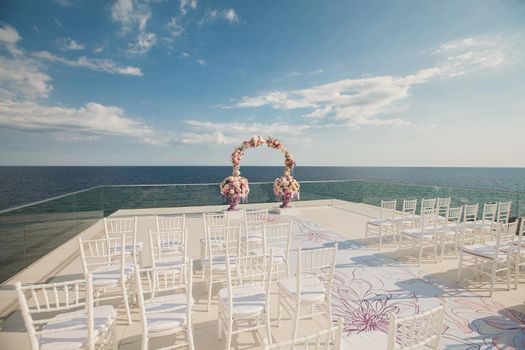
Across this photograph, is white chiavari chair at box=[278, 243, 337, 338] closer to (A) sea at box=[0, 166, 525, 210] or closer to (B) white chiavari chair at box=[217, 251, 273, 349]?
(B) white chiavari chair at box=[217, 251, 273, 349]

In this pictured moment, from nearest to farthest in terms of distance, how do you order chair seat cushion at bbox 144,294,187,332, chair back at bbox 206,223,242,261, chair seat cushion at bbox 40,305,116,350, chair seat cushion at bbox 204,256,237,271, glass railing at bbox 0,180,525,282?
chair seat cushion at bbox 40,305,116,350, chair seat cushion at bbox 144,294,187,332, chair back at bbox 206,223,242,261, chair seat cushion at bbox 204,256,237,271, glass railing at bbox 0,180,525,282

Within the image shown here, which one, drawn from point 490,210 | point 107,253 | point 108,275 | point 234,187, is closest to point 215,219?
point 107,253

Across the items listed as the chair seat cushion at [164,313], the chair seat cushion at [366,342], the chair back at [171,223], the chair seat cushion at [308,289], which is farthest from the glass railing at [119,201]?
the chair seat cushion at [366,342]

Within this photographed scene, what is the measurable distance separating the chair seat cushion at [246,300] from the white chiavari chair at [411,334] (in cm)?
81

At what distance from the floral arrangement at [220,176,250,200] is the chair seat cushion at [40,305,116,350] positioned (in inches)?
232

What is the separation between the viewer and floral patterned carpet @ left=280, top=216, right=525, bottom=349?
2453mm

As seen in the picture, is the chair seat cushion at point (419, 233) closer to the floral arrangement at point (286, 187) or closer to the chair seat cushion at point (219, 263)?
the chair seat cushion at point (219, 263)

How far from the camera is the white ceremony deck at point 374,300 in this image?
243cm

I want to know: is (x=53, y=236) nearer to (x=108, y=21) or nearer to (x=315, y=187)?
(x=315, y=187)

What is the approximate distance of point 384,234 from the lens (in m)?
6.00

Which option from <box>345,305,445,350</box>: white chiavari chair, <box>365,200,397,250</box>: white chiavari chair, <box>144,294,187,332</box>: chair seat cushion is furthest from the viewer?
<box>365,200,397,250</box>: white chiavari chair

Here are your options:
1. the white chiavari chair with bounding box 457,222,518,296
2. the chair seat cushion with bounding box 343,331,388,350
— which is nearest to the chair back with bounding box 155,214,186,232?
the chair seat cushion with bounding box 343,331,388,350

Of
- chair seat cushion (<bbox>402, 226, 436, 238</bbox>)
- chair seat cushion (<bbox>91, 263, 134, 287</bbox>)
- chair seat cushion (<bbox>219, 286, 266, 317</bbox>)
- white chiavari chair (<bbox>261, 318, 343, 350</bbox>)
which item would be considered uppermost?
white chiavari chair (<bbox>261, 318, 343, 350</bbox>)

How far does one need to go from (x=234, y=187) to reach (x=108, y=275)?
5.27m
